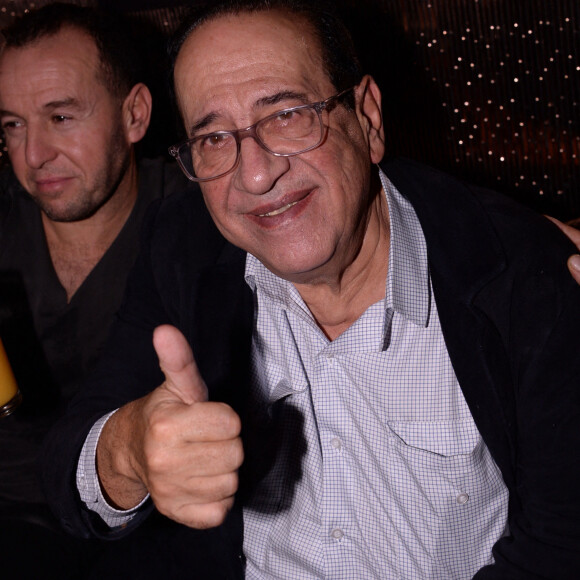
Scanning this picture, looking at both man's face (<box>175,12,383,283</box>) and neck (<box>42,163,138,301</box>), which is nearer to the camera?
man's face (<box>175,12,383,283</box>)

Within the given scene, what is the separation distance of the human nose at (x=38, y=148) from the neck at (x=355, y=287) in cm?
107

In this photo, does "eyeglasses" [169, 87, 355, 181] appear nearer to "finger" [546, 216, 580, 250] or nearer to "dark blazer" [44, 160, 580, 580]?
"dark blazer" [44, 160, 580, 580]

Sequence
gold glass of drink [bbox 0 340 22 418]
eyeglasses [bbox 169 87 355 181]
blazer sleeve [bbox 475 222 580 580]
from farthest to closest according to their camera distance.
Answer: gold glass of drink [bbox 0 340 22 418] < eyeglasses [bbox 169 87 355 181] < blazer sleeve [bbox 475 222 580 580]

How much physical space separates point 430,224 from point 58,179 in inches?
50.2

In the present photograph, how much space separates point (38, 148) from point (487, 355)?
5.05 feet

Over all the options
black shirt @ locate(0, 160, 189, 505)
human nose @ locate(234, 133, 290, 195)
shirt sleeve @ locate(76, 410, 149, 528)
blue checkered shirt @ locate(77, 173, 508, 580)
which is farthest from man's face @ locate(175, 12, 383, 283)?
black shirt @ locate(0, 160, 189, 505)

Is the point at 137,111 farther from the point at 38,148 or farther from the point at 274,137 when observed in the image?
the point at 274,137

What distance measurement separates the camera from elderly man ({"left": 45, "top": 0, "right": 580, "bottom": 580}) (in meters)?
1.19

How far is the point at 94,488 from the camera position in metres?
1.24

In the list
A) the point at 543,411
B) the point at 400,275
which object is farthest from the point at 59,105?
the point at 543,411

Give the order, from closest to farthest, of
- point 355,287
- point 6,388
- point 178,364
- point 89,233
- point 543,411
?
point 178,364, point 543,411, point 355,287, point 6,388, point 89,233

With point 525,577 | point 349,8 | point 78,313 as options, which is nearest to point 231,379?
point 525,577

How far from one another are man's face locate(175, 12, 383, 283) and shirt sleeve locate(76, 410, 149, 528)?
0.47 meters

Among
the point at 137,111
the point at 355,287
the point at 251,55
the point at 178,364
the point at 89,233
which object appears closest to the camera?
the point at 178,364
